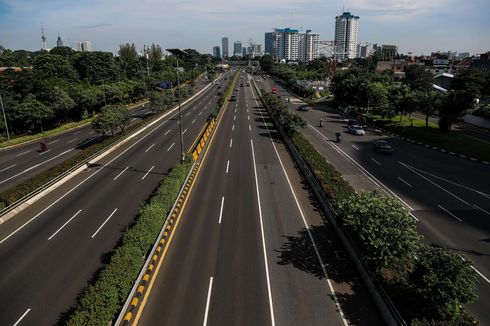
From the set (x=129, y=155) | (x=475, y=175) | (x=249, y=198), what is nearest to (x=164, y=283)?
(x=249, y=198)

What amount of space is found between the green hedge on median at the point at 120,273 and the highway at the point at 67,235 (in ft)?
5.99

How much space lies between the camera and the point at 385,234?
1769 cm

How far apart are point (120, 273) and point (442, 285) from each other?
15.2 m

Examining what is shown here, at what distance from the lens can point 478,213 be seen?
1061 inches

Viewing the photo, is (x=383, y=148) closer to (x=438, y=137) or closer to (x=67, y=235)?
(x=438, y=137)

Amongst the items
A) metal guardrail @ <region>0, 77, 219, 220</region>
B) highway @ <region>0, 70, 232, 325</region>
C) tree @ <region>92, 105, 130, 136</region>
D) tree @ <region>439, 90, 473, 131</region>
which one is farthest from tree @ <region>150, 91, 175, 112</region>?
tree @ <region>439, 90, 473, 131</region>

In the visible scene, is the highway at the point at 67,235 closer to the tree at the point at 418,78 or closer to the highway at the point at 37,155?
the highway at the point at 37,155

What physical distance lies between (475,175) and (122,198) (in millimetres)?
37484

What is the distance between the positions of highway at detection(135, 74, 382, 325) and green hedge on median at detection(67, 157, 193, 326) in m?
1.39

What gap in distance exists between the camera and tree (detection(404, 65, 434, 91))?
93.9 meters

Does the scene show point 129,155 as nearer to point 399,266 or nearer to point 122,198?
point 122,198

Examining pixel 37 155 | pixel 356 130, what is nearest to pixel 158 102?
pixel 37 155

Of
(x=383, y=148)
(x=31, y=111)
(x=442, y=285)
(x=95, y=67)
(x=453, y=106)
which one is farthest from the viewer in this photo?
(x=95, y=67)

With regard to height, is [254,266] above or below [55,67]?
below
